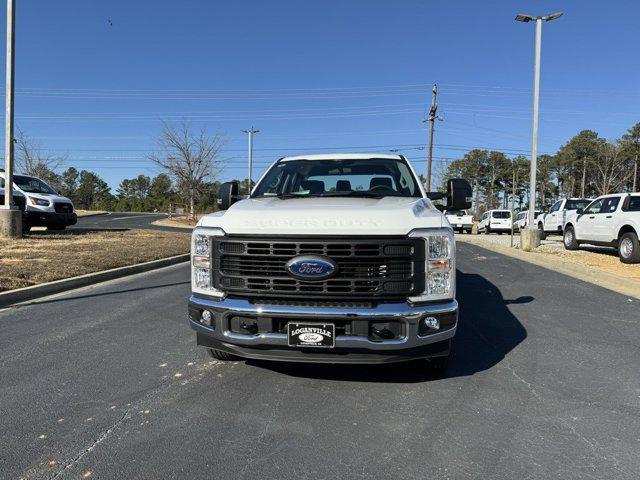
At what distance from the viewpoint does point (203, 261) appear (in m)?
3.62

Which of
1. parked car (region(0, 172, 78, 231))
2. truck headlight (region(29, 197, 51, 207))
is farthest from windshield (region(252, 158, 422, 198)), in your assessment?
truck headlight (region(29, 197, 51, 207))

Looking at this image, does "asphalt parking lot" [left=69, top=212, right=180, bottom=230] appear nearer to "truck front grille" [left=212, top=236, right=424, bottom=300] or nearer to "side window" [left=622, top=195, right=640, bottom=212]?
"truck front grille" [left=212, top=236, right=424, bottom=300]

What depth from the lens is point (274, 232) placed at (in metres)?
3.38

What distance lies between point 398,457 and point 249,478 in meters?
0.83

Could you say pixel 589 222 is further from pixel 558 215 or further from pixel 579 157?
pixel 579 157

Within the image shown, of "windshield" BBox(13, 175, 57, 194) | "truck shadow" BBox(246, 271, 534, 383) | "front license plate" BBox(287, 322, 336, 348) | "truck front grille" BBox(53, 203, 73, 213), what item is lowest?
"truck shadow" BBox(246, 271, 534, 383)

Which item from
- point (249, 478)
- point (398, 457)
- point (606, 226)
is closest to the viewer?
point (249, 478)

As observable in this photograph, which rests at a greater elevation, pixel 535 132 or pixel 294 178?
pixel 535 132

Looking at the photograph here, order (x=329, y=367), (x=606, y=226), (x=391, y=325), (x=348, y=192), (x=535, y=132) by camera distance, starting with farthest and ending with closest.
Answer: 1. (x=535, y=132)
2. (x=606, y=226)
3. (x=348, y=192)
4. (x=329, y=367)
5. (x=391, y=325)

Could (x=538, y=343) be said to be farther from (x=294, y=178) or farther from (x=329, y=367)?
(x=294, y=178)

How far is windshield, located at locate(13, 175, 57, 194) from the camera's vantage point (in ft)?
55.6

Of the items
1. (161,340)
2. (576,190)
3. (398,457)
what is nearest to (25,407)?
(161,340)

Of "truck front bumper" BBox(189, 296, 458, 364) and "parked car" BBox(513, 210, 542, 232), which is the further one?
"parked car" BBox(513, 210, 542, 232)

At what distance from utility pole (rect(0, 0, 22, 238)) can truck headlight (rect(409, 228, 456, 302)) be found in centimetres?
1387
